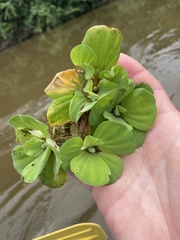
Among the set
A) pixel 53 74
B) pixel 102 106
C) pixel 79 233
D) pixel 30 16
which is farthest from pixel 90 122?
pixel 30 16

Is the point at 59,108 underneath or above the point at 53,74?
above

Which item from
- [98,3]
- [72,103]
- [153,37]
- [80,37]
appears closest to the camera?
[72,103]

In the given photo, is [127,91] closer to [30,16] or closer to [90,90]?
[90,90]

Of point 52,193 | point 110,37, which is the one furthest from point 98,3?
point 110,37

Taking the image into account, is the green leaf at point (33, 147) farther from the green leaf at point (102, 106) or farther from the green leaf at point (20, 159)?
the green leaf at point (102, 106)

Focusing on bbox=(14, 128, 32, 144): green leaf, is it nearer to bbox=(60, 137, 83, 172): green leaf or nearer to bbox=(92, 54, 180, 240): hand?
bbox=(60, 137, 83, 172): green leaf

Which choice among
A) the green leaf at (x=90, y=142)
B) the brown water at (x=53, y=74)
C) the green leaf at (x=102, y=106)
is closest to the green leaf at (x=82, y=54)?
the green leaf at (x=102, y=106)

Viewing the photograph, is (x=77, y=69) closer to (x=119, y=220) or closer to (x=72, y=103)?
(x=72, y=103)
